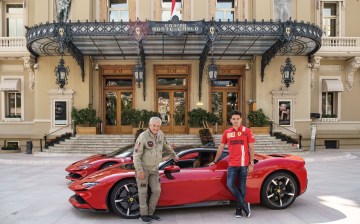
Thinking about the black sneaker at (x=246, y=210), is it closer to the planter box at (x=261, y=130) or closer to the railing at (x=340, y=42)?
the planter box at (x=261, y=130)

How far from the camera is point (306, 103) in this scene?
2020 centimetres

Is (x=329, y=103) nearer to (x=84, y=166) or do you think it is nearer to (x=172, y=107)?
(x=172, y=107)

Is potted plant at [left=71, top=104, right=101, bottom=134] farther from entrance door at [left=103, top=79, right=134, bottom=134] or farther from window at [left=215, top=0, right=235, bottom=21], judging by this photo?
window at [left=215, top=0, right=235, bottom=21]

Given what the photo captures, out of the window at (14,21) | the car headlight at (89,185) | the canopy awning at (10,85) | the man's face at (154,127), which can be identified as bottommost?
the car headlight at (89,185)

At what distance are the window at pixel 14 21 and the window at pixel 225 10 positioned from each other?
12.2 m

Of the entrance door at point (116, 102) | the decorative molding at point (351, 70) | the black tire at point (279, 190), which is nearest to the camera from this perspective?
the black tire at point (279, 190)

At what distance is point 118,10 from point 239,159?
17.4 m

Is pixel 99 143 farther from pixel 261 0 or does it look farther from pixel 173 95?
pixel 261 0

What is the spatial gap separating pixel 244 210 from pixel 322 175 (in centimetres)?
602

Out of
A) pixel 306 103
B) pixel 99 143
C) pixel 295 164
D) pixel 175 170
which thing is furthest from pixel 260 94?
pixel 175 170

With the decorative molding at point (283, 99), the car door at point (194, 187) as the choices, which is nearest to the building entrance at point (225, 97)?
the decorative molding at point (283, 99)

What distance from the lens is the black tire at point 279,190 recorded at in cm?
639

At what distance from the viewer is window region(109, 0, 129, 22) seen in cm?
2102

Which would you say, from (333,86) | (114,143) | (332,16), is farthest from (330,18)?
(114,143)
